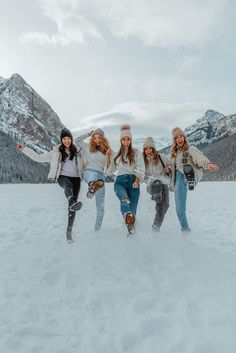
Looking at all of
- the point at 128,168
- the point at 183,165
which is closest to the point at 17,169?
the point at 128,168

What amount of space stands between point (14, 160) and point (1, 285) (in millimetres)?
184208

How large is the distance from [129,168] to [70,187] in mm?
1369

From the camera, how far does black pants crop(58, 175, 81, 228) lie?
733cm

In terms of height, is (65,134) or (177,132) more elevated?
(177,132)

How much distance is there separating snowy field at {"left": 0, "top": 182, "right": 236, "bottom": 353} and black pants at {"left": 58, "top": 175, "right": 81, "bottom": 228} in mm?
585

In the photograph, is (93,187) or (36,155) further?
(36,155)

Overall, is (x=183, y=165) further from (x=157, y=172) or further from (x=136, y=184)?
(x=136, y=184)

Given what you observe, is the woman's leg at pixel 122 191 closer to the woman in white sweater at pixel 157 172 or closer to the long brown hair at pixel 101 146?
the woman in white sweater at pixel 157 172

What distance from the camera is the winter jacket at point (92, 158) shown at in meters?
7.92

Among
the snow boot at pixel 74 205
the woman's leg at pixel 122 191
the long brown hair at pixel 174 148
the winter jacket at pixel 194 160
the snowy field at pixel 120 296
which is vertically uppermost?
the long brown hair at pixel 174 148

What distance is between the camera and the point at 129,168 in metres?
7.54

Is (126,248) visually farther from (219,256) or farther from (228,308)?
(228,308)

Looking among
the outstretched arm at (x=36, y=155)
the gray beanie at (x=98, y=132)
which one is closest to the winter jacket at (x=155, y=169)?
the gray beanie at (x=98, y=132)

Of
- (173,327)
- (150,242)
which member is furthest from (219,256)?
(173,327)
